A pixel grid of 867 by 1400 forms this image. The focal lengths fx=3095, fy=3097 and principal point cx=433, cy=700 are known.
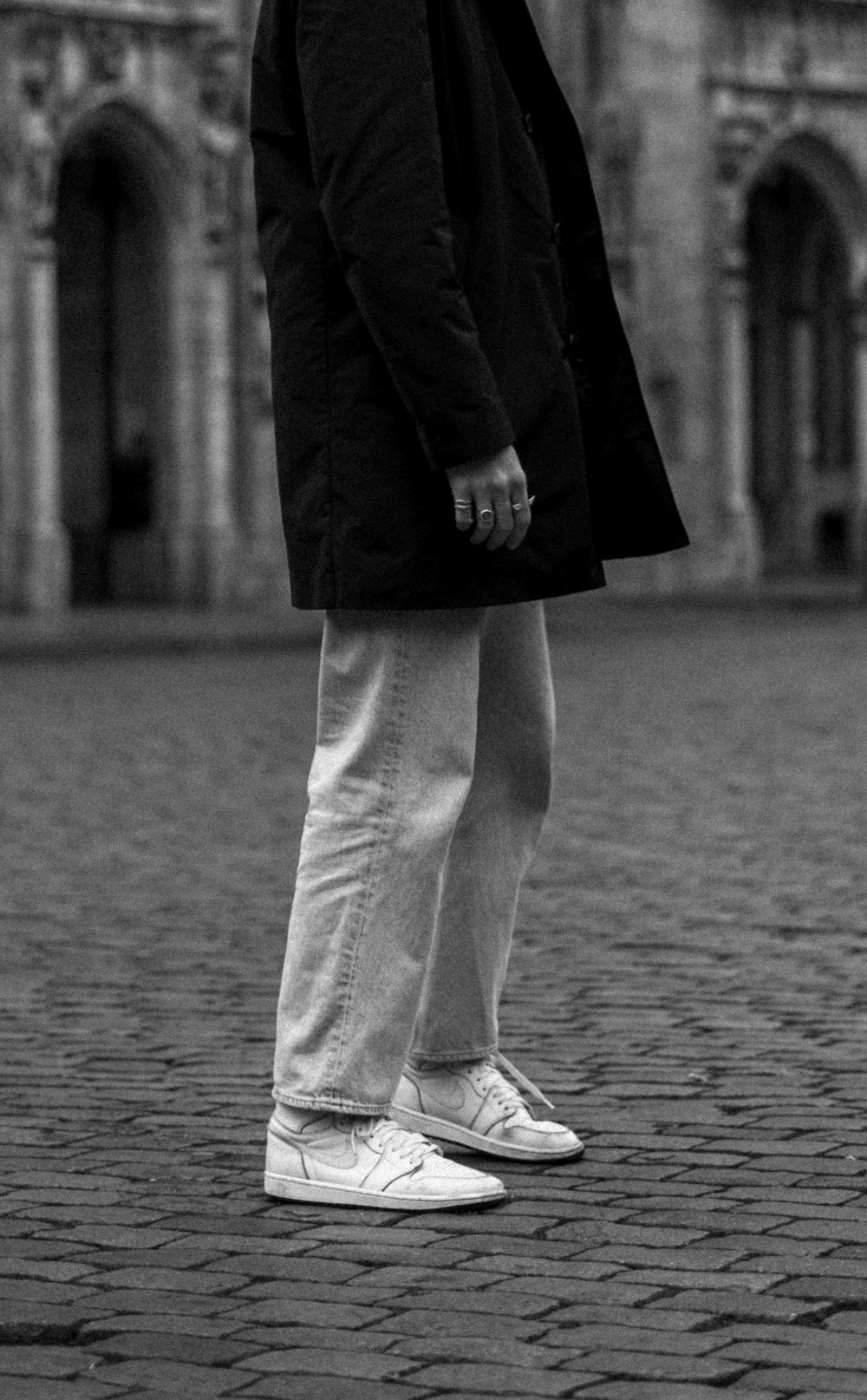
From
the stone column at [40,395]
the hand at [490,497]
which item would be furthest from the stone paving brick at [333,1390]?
the stone column at [40,395]

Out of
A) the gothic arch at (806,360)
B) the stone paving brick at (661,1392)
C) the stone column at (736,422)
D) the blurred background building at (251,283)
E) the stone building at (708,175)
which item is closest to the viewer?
the stone paving brick at (661,1392)

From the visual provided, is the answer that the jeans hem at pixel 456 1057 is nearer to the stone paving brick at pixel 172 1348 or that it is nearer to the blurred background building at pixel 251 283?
the stone paving brick at pixel 172 1348

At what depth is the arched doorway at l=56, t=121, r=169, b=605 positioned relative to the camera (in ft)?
93.2

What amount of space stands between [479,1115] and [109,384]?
24880mm

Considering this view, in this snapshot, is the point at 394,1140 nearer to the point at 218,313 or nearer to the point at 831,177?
the point at 218,313

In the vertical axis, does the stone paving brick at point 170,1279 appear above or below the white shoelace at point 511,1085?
below

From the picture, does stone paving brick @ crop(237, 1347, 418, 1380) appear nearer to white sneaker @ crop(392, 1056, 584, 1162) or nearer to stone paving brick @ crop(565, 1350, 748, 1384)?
stone paving brick @ crop(565, 1350, 748, 1384)

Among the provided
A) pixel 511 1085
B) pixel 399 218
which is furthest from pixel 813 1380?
pixel 399 218

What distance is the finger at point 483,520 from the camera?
3955 mm

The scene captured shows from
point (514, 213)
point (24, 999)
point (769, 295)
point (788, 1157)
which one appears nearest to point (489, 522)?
point (514, 213)

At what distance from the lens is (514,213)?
13.8 feet

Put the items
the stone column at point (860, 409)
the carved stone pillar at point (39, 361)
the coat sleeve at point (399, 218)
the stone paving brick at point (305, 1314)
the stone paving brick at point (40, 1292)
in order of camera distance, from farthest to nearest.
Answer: the stone column at point (860, 409), the carved stone pillar at point (39, 361), the coat sleeve at point (399, 218), the stone paving brick at point (40, 1292), the stone paving brick at point (305, 1314)

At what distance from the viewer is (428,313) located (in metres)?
3.91

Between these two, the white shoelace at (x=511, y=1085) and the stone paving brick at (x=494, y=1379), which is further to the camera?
Result: the white shoelace at (x=511, y=1085)
